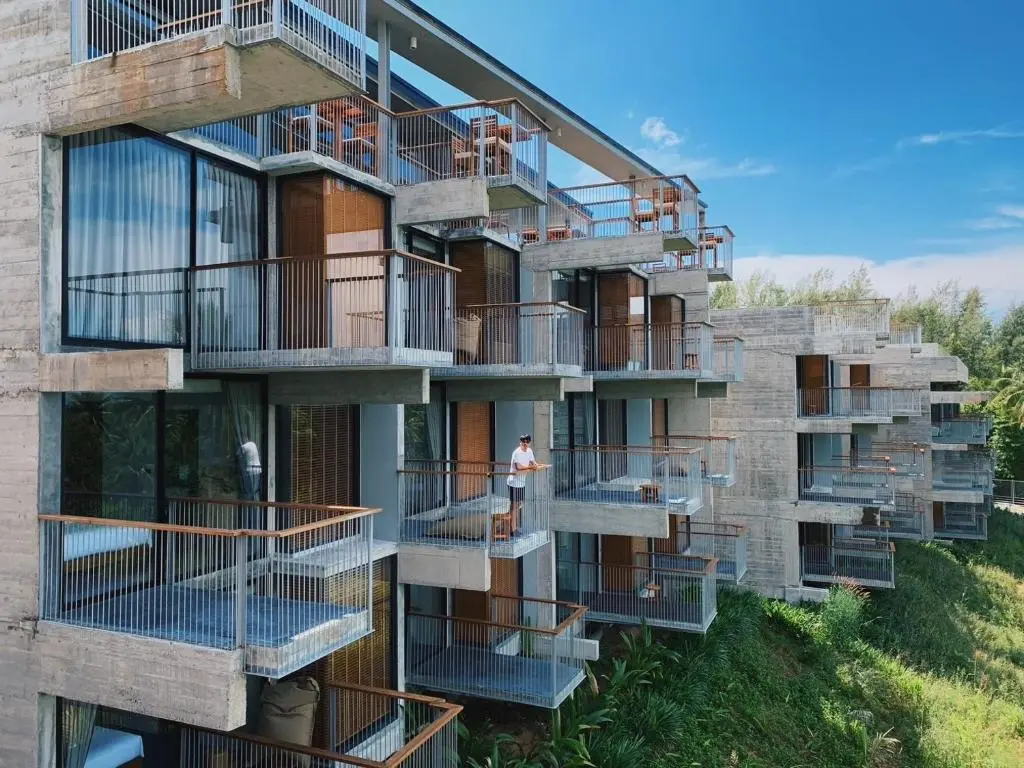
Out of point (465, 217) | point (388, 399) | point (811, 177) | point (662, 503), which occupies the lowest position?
point (662, 503)

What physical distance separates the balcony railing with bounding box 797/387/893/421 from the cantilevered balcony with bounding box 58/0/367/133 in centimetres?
2118

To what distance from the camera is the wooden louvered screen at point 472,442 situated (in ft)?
47.3

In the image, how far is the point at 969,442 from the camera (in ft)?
116

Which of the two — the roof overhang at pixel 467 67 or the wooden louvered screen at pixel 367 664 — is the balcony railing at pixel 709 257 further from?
the wooden louvered screen at pixel 367 664

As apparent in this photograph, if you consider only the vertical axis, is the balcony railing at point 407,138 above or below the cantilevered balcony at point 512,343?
above

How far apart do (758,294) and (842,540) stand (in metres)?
37.0

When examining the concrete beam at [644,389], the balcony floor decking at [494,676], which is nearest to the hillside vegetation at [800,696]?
the balcony floor decking at [494,676]

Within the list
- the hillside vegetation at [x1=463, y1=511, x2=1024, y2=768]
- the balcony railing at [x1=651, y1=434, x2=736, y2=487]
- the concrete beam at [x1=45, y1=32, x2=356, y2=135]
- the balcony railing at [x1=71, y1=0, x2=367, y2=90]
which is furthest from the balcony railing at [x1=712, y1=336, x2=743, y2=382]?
the concrete beam at [x1=45, y1=32, x2=356, y2=135]

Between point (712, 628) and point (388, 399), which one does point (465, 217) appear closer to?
point (388, 399)

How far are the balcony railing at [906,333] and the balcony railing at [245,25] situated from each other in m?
31.7

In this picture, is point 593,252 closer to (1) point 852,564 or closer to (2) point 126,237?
(2) point 126,237

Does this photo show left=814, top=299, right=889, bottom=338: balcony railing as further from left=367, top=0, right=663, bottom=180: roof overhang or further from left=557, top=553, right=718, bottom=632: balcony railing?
left=367, top=0, right=663, bottom=180: roof overhang

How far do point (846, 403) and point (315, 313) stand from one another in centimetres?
2125

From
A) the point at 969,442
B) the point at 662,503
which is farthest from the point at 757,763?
the point at 969,442
